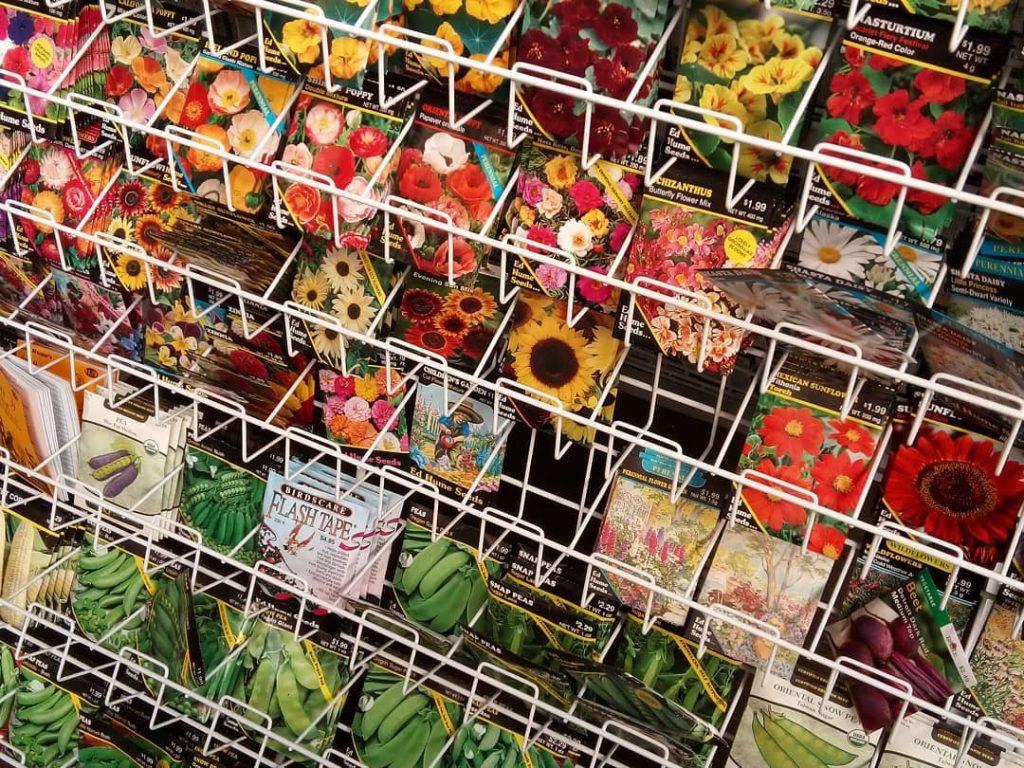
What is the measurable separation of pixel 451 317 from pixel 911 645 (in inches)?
35.4

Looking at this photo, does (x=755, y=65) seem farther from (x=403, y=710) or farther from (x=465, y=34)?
(x=403, y=710)

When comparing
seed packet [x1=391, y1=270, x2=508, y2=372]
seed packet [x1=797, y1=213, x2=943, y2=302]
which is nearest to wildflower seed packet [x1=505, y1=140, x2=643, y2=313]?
seed packet [x1=391, y1=270, x2=508, y2=372]

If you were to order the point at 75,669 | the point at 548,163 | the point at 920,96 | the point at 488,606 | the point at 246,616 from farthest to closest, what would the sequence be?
the point at 75,669 < the point at 246,616 < the point at 488,606 < the point at 548,163 < the point at 920,96

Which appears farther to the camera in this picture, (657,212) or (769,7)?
(657,212)

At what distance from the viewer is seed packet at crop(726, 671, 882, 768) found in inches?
63.2

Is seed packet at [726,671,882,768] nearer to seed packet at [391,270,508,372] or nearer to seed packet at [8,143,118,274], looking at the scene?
seed packet at [391,270,508,372]

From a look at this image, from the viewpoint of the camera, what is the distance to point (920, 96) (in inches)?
49.2

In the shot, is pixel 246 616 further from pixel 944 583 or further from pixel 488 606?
pixel 944 583

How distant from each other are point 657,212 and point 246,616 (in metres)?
1.20

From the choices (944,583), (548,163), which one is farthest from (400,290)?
(944,583)

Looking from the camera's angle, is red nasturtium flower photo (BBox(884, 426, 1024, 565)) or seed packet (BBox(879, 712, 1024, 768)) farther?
seed packet (BBox(879, 712, 1024, 768))

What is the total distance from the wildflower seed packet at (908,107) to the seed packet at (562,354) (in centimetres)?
45

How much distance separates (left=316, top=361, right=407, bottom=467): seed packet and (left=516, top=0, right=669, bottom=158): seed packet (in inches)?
23.4

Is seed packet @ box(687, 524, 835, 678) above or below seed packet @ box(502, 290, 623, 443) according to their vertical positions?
below
